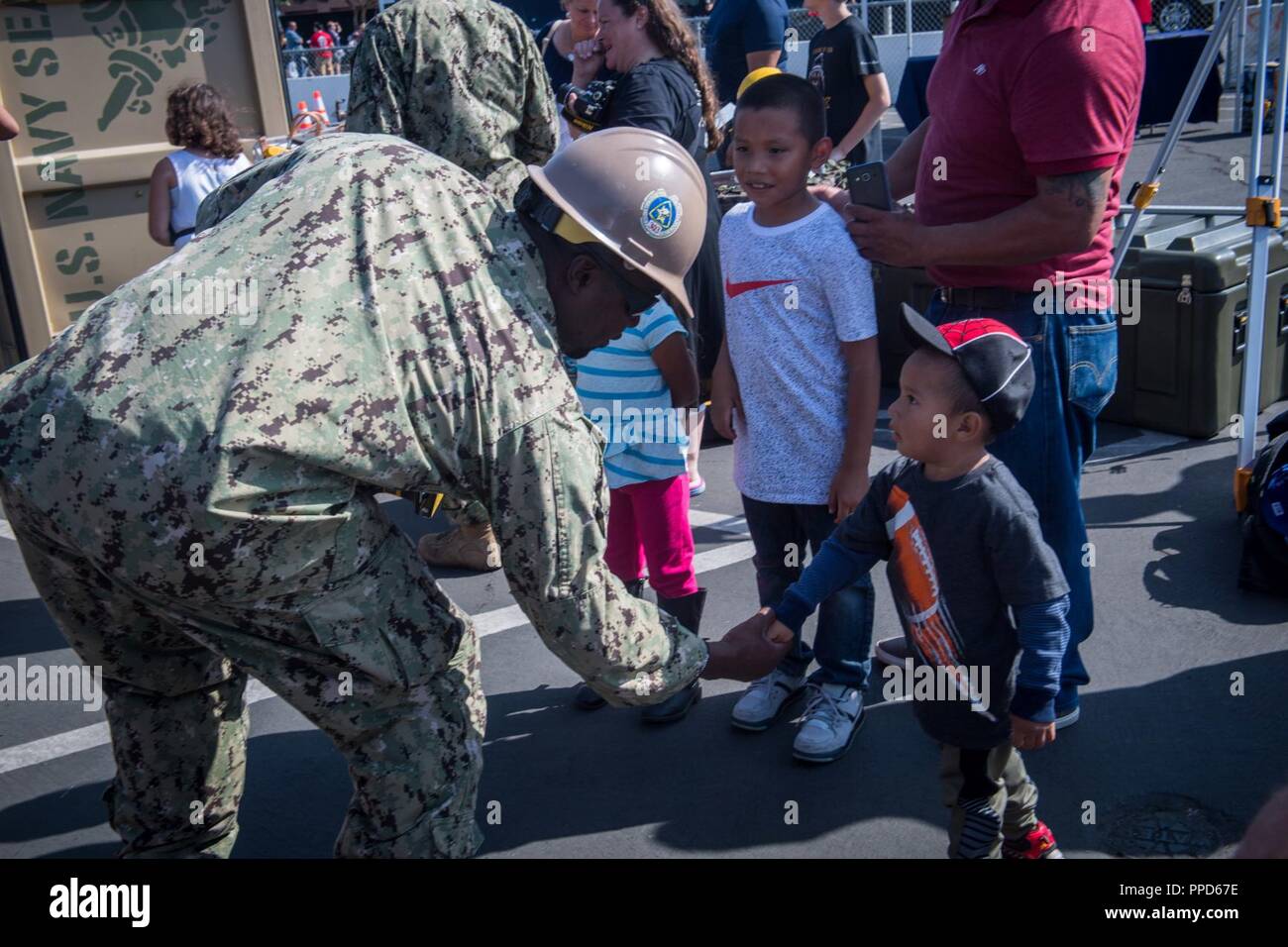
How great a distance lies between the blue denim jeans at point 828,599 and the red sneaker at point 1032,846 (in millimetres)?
758

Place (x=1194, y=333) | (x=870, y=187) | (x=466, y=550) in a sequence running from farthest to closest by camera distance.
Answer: (x=1194, y=333), (x=466, y=550), (x=870, y=187)

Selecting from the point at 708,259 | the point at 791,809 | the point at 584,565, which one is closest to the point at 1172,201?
the point at 708,259

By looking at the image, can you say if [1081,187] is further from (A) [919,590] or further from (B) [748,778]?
(B) [748,778]

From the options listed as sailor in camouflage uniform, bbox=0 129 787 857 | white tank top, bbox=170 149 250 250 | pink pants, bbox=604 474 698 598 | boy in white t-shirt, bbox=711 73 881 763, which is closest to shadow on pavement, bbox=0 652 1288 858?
boy in white t-shirt, bbox=711 73 881 763

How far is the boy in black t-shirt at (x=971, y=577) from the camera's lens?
2.49 m

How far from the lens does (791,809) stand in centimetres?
314

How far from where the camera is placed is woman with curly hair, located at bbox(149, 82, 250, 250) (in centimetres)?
572

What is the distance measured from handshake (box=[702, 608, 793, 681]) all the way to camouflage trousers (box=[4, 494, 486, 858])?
54 cm

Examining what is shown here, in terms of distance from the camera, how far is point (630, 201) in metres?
2.16

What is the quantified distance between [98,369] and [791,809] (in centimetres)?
202

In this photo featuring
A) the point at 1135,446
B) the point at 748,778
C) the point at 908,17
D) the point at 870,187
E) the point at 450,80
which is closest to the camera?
the point at 870,187

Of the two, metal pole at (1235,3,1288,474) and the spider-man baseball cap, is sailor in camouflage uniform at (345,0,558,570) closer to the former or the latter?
the spider-man baseball cap

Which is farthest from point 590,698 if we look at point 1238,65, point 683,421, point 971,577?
point 1238,65

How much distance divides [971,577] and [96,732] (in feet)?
9.19
